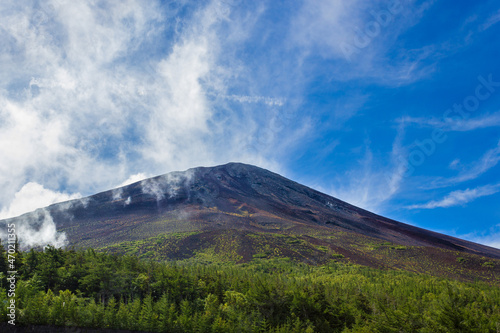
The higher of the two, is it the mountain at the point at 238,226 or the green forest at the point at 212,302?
the mountain at the point at 238,226

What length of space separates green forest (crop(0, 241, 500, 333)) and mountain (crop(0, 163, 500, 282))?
25.9 m

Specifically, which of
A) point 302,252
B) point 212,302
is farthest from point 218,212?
point 212,302

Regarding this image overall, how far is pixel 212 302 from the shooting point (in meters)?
31.5

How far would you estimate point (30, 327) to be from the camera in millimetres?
22219

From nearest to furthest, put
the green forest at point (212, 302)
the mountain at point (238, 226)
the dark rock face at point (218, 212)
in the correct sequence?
the green forest at point (212, 302)
the mountain at point (238, 226)
the dark rock face at point (218, 212)

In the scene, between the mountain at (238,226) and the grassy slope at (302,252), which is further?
the mountain at (238,226)

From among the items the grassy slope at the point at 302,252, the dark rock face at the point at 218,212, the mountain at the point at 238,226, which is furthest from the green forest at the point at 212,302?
the dark rock face at the point at 218,212

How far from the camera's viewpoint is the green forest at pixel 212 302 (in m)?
22.2

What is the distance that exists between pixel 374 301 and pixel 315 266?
28.8m

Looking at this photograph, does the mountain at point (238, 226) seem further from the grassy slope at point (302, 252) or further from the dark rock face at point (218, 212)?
the dark rock face at point (218, 212)

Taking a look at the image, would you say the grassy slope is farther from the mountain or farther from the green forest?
the green forest

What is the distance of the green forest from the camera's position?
2222 centimetres

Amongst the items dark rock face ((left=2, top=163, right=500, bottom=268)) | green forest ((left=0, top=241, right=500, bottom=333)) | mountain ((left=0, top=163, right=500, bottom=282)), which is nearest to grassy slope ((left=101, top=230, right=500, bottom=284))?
mountain ((left=0, top=163, right=500, bottom=282))

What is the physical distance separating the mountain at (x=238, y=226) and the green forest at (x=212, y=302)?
25.9m
